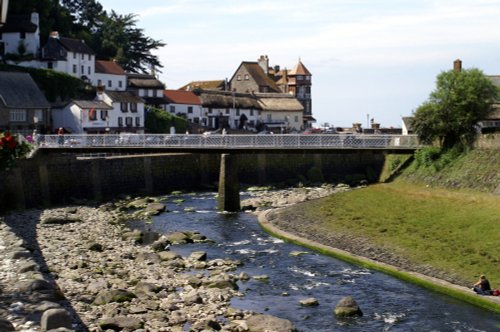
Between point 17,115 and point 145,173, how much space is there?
78.6 feet

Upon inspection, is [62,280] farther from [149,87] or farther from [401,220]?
[149,87]

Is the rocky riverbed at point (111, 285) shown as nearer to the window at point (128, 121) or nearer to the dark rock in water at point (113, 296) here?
the dark rock in water at point (113, 296)

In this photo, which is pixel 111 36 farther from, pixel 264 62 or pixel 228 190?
pixel 228 190

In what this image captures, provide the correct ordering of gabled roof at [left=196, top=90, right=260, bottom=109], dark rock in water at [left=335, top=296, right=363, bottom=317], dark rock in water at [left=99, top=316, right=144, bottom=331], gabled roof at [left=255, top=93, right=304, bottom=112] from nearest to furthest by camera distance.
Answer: dark rock in water at [left=99, top=316, right=144, bottom=331], dark rock in water at [left=335, top=296, right=363, bottom=317], gabled roof at [left=196, top=90, right=260, bottom=109], gabled roof at [left=255, top=93, right=304, bottom=112]

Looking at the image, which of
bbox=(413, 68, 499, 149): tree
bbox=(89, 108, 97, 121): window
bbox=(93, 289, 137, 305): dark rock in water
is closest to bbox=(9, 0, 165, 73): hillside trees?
bbox=(89, 108, 97, 121): window

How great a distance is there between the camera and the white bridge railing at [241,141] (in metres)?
69.2

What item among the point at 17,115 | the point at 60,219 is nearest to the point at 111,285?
the point at 60,219

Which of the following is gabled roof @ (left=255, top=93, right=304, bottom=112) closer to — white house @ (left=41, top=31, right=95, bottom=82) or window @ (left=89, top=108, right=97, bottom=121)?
white house @ (left=41, top=31, right=95, bottom=82)

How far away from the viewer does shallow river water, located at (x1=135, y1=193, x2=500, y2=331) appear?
112ft

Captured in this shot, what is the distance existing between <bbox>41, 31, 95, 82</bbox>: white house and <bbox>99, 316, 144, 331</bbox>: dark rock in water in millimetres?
91062

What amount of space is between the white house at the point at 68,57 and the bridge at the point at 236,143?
4509 centimetres

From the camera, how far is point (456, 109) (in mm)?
72000

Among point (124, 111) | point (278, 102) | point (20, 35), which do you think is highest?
point (20, 35)

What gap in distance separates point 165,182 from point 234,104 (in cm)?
6115
